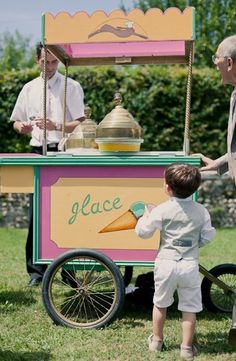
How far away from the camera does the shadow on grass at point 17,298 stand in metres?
4.87

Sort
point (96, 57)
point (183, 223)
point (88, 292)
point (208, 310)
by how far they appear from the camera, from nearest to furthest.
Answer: point (183, 223) < point (88, 292) < point (208, 310) < point (96, 57)

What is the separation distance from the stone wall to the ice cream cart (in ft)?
19.6

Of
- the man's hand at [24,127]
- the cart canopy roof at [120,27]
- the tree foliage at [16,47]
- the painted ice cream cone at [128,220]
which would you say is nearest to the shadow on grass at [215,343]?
the painted ice cream cone at [128,220]

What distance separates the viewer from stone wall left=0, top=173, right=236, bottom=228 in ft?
33.7

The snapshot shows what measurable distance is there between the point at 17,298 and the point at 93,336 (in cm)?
125

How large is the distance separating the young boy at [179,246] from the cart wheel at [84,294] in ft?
1.48

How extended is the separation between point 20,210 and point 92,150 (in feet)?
19.4

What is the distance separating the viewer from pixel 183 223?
3.61 metres

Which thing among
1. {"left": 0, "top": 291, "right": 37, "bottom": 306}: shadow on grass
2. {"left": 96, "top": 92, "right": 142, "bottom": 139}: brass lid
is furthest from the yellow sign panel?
{"left": 0, "top": 291, "right": 37, "bottom": 306}: shadow on grass

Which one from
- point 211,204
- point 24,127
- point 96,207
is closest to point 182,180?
point 96,207

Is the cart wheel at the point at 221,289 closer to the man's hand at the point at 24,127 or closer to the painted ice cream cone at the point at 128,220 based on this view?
the painted ice cream cone at the point at 128,220

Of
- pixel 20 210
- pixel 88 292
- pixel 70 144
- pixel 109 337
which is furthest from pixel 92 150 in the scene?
pixel 20 210

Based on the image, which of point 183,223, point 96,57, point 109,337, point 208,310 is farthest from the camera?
point 96,57

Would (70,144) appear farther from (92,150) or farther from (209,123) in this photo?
(209,123)
